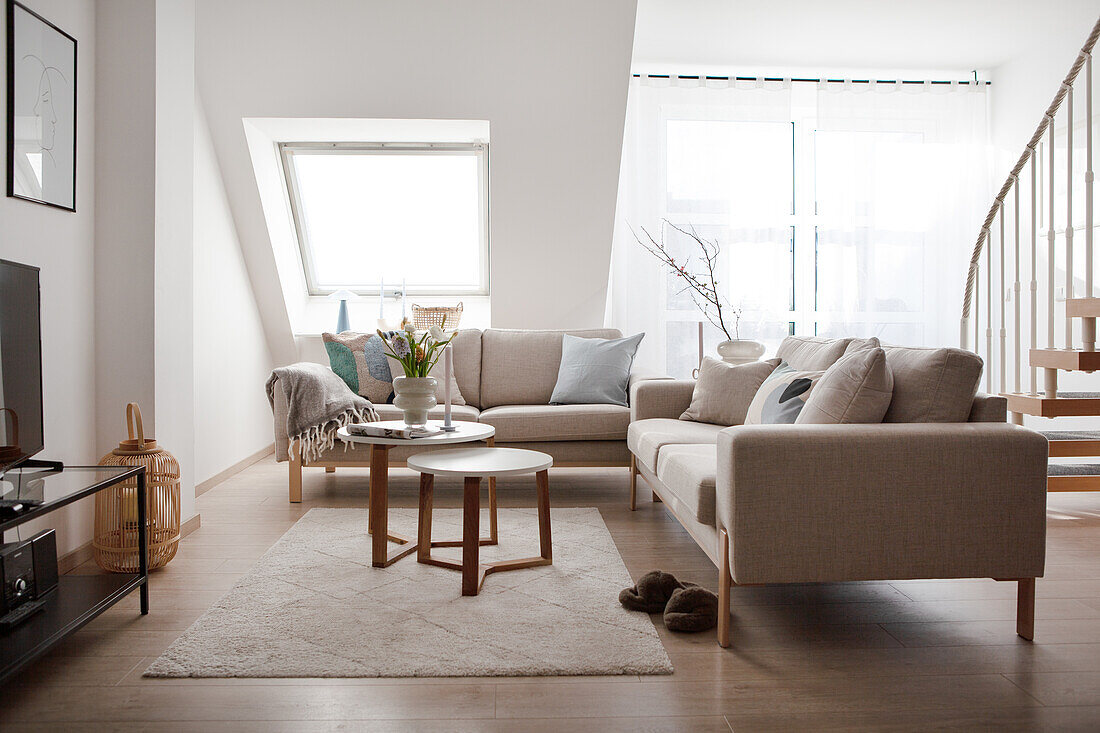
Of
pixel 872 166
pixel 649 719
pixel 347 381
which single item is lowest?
pixel 649 719

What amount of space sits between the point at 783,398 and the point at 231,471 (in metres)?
3.22

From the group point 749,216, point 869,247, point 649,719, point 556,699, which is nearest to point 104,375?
point 556,699

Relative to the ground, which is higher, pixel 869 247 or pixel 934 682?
pixel 869 247

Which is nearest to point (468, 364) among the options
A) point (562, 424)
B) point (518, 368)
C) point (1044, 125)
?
point (518, 368)

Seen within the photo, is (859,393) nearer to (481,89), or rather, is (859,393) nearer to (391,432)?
(391,432)

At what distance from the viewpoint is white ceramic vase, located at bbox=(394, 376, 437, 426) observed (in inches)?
119

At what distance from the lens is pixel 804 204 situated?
5723 mm

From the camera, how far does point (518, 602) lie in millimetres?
2492

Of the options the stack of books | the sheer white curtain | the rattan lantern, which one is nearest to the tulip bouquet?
the stack of books

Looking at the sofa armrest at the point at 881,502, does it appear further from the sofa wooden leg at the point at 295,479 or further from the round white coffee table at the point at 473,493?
the sofa wooden leg at the point at 295,479

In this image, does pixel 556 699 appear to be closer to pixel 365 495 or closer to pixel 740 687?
pixel 740 687

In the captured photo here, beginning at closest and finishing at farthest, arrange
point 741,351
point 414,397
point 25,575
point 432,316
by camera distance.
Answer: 1. point 25,575
2. point 414,397
3. point 741,351
4. point 432,316

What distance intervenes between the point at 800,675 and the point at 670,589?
53cm

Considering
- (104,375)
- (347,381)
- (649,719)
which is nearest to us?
(649,719)
